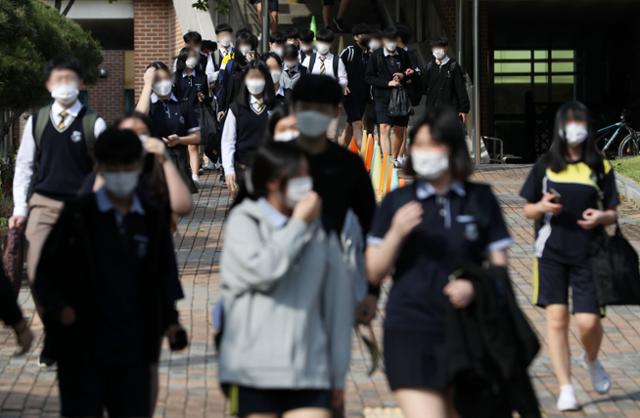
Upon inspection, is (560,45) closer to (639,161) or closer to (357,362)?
(639,161)

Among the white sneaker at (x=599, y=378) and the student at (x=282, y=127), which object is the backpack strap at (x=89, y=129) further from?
the white sneaker at (x=599, y=378)

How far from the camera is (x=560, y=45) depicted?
37938 millimetres

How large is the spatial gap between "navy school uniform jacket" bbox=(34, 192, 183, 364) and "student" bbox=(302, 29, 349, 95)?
1335 centimetres

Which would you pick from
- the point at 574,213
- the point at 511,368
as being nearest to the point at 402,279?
the point at 511,368

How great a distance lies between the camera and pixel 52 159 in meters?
8.69

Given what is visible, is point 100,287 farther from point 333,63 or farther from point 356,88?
point 356,88

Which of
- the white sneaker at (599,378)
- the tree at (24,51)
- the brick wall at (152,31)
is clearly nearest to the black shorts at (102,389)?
the white sneaker at (599,378)

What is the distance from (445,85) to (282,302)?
1486cm

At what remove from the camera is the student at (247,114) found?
1177 cm

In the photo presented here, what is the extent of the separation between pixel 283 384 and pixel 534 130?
106 ft

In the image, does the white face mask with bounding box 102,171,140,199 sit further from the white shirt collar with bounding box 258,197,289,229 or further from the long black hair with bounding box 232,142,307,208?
the white shirt collar with bounding box 258,197,289,229

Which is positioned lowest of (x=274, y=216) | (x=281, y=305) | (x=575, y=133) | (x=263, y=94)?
(x=281, y=305)

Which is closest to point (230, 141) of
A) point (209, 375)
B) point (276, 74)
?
point (209, 375)

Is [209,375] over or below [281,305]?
below
